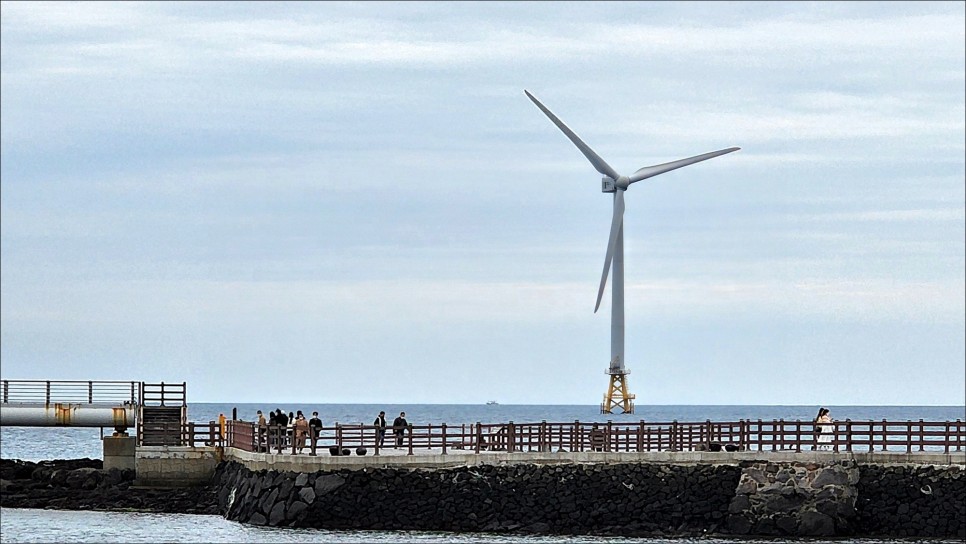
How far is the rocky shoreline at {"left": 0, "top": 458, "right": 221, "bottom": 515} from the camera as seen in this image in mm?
56344

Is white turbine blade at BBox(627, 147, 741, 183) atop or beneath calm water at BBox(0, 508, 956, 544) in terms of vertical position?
atop

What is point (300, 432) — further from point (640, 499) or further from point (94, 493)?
point (640, 499)

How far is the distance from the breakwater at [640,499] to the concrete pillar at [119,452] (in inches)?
476

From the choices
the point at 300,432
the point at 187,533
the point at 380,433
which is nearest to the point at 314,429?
the point at 300,432

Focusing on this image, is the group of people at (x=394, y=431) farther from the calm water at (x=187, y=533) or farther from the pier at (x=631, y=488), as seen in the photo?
the calm water at (x=187, y=533)

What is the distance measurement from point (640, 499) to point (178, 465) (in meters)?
17.7

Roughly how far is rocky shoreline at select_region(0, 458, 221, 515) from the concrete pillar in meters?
0.43

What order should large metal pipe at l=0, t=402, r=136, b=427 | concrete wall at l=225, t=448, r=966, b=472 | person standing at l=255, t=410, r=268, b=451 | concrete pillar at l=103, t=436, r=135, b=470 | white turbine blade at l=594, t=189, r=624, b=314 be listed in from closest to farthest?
concrete wall at l=225, t=448, r=966, b=472
person standing at l=255, t=410, r=268, b=451
concrete pillar at l=103, t=436, r=135, b=470
large metal pipe at l=0, t=402, r=136, b=427
white turbine blade at l=594, t=189, r=624, b=314

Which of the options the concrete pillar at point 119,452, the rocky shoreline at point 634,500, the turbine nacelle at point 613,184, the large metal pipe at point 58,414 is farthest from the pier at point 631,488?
the turbine nacelle at point 613,184

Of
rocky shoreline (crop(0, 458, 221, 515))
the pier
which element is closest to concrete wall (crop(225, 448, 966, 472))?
the pier

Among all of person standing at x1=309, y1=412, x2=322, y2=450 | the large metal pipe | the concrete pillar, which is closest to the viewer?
person standing at x1=309, y1=412, x2=322, y2=450

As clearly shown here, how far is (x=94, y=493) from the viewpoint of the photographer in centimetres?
5875

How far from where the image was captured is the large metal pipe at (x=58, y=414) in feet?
216

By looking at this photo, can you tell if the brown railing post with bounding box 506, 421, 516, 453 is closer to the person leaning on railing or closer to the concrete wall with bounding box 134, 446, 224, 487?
the person leaning on railing
